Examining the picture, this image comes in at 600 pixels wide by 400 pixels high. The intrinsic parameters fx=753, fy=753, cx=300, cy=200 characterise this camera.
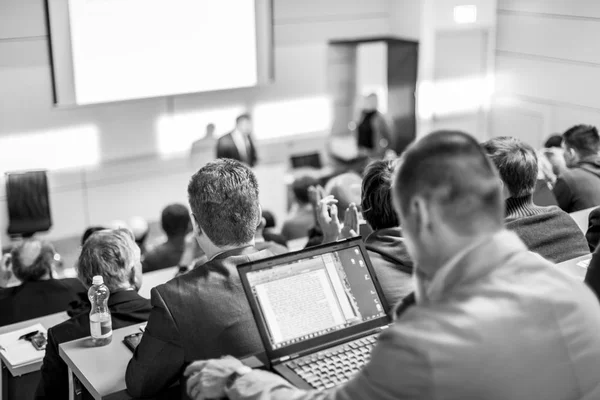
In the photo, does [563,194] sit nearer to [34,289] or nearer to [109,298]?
[109,298]

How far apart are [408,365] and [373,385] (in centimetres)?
9

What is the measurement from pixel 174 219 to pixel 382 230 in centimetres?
255

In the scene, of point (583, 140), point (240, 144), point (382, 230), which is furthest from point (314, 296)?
point (240, 144)

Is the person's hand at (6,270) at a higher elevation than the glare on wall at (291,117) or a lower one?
lower

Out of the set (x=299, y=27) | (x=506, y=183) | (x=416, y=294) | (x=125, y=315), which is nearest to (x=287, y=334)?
(x=416, y=294)

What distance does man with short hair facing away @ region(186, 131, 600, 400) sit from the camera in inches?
52.1

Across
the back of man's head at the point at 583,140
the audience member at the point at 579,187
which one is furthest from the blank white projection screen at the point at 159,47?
the audience member at the point at 579,187

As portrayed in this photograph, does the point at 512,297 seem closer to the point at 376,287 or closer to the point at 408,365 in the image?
the point at 408,365

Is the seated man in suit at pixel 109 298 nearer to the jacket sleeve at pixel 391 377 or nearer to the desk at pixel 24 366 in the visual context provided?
the desk at pixel 24 366

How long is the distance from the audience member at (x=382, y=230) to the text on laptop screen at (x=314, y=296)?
1.52 feet

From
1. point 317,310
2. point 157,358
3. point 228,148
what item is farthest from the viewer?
point 228,148

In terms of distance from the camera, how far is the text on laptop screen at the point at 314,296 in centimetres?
188

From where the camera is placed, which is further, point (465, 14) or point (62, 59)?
point (465, 14)

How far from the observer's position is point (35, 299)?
3.85 meters
